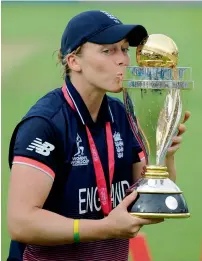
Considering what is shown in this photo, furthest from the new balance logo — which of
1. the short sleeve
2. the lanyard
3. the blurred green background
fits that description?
the blurred green background

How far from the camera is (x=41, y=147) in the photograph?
8.27 feet

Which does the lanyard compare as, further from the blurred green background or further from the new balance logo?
the blurred green background

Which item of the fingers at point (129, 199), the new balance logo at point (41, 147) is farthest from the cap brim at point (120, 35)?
the fingers at point (129, 199)

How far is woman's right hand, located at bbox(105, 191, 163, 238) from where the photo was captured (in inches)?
92.5

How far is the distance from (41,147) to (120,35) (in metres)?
0.37

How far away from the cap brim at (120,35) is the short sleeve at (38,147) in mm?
268

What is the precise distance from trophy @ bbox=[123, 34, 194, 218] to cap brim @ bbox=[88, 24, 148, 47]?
0.04m

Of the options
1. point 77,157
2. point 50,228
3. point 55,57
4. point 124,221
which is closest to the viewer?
point 124,221

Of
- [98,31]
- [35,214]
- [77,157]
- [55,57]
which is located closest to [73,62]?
[98,31]

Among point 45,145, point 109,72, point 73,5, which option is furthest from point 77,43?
point 73,5

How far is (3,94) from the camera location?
376 cm

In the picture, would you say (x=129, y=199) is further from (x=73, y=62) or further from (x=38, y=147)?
(x=73, y=62)

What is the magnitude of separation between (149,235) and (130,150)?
101 centimetres

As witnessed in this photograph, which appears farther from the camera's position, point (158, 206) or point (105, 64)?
point (105, 64)
